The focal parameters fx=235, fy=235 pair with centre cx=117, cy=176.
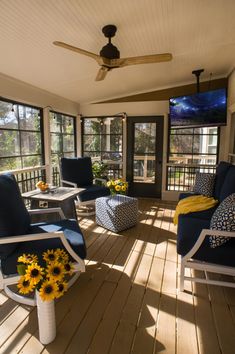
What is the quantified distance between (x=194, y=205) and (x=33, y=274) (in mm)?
2280

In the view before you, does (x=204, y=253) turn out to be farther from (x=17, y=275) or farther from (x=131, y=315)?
(x=17, y=275)

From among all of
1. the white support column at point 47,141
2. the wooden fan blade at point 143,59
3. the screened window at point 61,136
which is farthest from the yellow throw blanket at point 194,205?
the screened window at point 61,136

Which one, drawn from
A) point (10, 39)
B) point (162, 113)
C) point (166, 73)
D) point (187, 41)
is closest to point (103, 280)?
point (10, 39)

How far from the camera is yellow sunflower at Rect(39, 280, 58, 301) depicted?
139 cm

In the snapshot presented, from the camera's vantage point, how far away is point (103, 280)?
7.52ft

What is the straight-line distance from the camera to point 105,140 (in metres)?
5.68

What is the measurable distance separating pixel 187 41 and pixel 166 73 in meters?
1.30

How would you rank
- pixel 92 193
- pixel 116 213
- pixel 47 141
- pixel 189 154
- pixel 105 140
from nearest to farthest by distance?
1. pixel 116 213
2. pixel 92 193
3. pixel 47 141
4. pixel 189 154
5. pixel 105 140

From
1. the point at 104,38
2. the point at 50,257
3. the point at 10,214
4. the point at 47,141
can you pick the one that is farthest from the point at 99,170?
the point at 50,257

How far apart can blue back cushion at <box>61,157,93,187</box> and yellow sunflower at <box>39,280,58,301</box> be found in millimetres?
3042

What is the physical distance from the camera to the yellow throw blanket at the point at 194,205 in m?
2.98

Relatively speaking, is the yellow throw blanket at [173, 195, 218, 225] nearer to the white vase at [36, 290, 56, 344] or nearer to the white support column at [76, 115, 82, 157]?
the white vase at [36, 290, 56, 344]

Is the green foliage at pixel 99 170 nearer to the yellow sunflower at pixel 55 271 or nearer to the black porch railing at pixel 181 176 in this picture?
the black porch railing at pixel 181 176

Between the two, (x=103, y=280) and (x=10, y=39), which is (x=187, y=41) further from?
(x=103, y=280)
